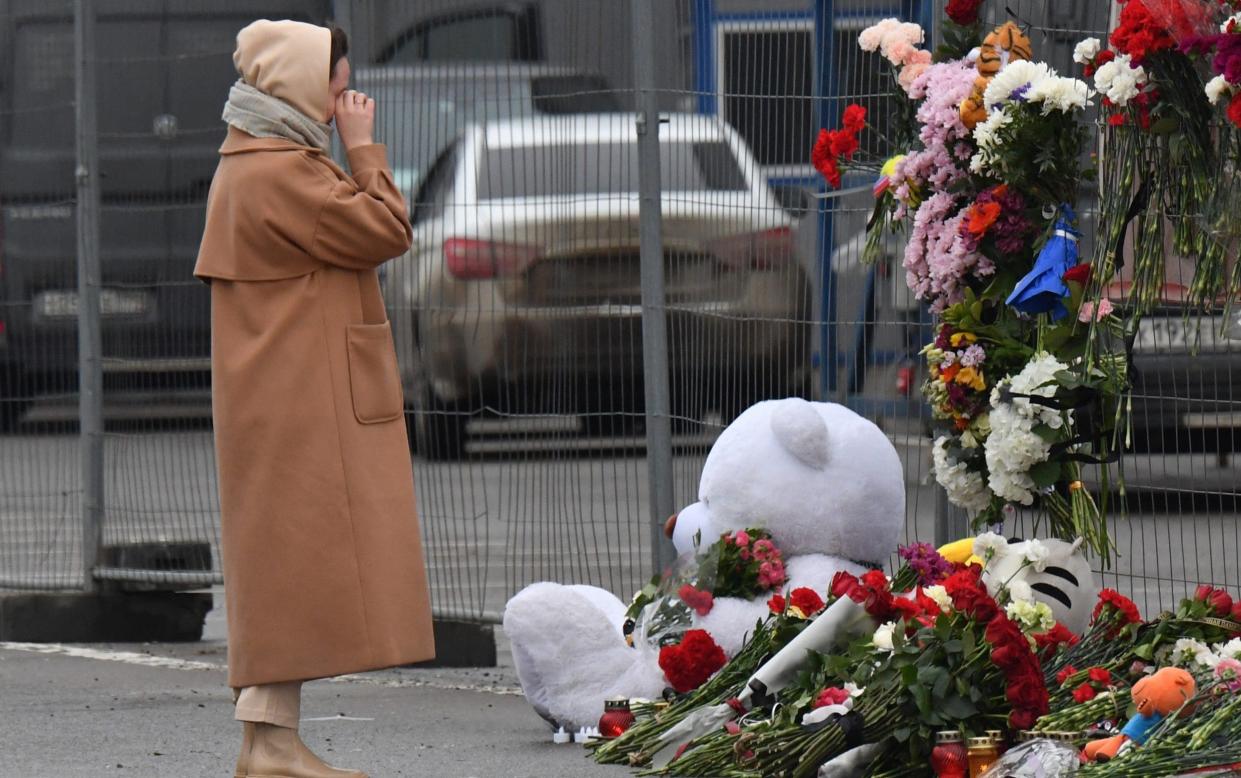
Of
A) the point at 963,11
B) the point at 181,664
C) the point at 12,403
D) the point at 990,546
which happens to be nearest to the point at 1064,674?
the point at 990,546

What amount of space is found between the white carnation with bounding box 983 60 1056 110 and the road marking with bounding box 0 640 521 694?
267 centimetres

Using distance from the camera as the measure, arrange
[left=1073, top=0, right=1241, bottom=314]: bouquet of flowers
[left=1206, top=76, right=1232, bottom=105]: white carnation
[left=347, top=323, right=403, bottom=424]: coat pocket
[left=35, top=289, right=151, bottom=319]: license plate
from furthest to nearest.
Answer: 1. [left=35, top=289, right=151, bottom=319]: license plate
2. [left=347, top=323, right=403, bottom=424]: coat pocket
3. [left=1073, top=0, right=1241, bottom=314]: bouquet of flowers
4. [left=1206, top=76, right=1232, bottom=105]: white carnation

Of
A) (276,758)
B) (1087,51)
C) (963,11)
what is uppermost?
(963,11)

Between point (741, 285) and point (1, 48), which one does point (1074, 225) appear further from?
point (1, 48)

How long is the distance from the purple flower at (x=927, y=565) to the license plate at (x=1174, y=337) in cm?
76

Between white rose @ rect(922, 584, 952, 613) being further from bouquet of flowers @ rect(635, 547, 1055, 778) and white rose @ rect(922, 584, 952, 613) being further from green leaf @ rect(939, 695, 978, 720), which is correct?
green leaf @ rect(939, 695, 978, 720)

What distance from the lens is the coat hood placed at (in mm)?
5723

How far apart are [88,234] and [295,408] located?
357 centimetres


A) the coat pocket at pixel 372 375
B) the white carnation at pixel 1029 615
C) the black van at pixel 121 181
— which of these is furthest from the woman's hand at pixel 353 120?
the black van at pixel 121 181

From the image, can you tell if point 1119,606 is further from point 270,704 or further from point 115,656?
point 115,656

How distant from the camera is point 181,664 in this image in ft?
27.6

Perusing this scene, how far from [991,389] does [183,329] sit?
3.70 meters

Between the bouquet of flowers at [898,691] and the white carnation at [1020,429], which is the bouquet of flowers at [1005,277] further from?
the bouquet of flowers at [898,691]

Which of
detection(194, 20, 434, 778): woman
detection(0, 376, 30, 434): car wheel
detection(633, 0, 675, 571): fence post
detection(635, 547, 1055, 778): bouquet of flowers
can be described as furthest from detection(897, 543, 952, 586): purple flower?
detection(0, 376, 30, 434): car wheel
